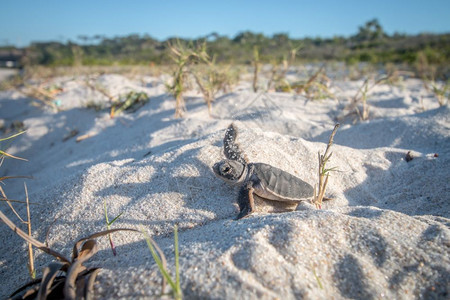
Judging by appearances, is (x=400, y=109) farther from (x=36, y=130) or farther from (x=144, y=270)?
(x=36, y=130)

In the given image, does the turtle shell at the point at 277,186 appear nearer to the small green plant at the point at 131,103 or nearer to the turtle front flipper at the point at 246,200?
the turtle front flipper at the point at 246,200

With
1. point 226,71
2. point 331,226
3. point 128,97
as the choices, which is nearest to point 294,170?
point 331,226

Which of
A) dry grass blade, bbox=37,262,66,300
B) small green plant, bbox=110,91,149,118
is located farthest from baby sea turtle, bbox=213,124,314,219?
small green plant, bbox=110,91,149,118

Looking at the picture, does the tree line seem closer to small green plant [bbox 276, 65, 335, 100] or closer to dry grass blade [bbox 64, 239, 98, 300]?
small green plant [bbox 276, 65, 335, 100]

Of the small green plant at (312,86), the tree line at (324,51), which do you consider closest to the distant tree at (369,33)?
the tree line at (324,51)

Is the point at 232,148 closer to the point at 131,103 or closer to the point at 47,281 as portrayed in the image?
the point at 47,281

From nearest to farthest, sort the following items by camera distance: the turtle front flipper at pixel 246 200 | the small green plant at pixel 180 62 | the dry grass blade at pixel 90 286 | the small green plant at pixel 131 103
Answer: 1. the dry grass blade at pixel 90 286
2. the turtle front flipper at pixel 246 200
3. the small green plant at pixel 180 62
4. the small green plant at pixel 131 103
